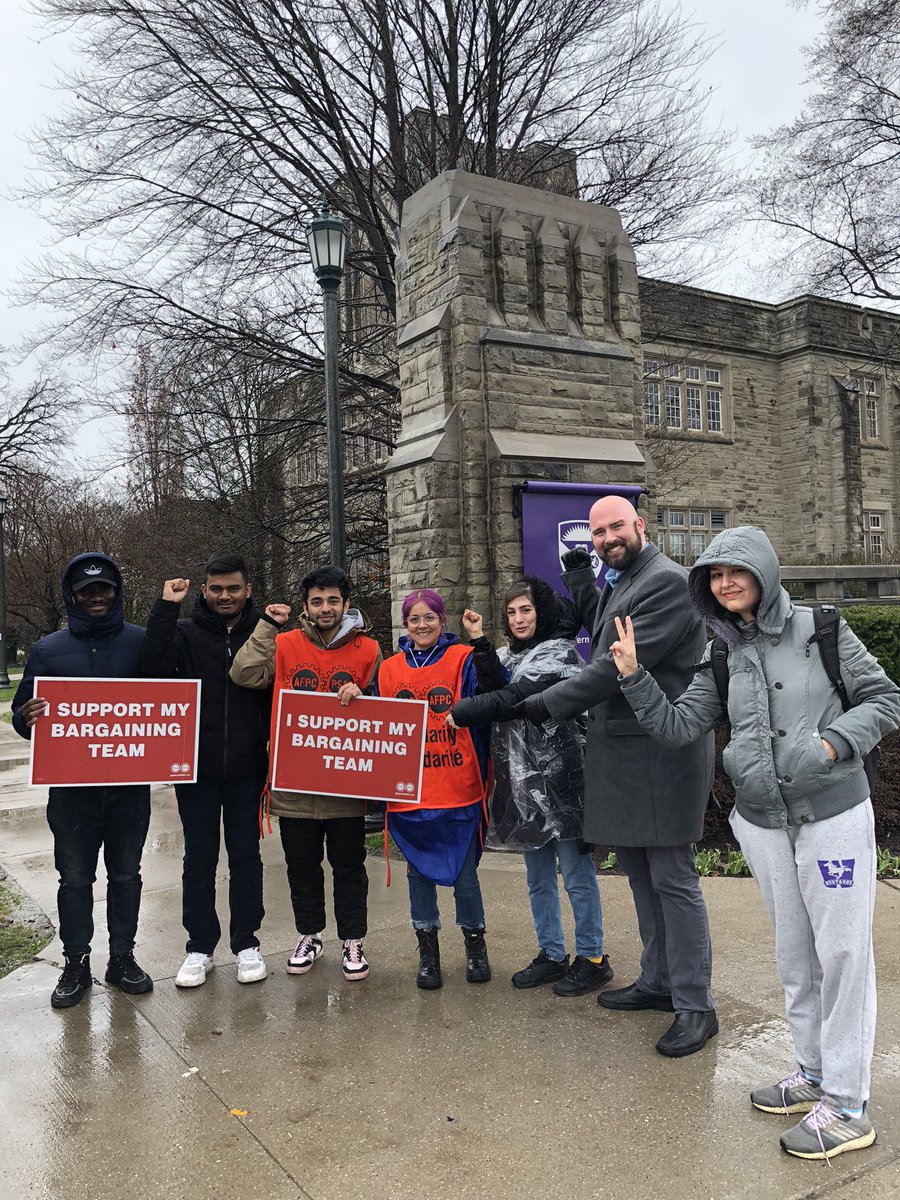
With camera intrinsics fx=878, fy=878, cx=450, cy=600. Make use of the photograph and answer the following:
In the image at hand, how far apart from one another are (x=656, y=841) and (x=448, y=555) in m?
4.31

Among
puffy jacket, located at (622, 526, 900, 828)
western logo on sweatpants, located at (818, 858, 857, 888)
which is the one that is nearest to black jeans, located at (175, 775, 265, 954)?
puffy jacket, located at (622, 526, 900, 828)

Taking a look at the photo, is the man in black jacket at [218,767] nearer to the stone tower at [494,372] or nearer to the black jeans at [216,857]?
the black jeans at [216,857]

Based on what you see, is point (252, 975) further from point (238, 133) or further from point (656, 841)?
point (238, 133)

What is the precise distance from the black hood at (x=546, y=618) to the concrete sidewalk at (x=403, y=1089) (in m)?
1.58

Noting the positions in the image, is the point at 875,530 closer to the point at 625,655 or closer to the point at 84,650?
the point at 625,655

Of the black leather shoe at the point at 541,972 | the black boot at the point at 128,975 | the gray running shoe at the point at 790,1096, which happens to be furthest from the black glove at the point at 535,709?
the black boot at the point at 128,975

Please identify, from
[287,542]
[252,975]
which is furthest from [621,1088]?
[287,542]

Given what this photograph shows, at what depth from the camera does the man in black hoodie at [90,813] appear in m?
4.07

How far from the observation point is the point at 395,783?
13.4 feet

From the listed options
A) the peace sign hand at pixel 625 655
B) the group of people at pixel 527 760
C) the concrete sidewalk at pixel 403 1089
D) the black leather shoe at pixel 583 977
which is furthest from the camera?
the black leather shoe at pixel 583 977

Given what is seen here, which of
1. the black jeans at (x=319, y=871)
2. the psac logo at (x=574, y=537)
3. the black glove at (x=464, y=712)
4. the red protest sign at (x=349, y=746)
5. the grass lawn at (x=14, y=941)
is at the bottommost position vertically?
the grass lawn at (x=14, y=941)

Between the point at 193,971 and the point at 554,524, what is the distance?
462 cm

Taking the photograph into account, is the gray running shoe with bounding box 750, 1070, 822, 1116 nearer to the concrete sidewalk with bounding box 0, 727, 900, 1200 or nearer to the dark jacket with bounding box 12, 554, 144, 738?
the concrete sidewalk with bounding box 0, 727, 900, 1200

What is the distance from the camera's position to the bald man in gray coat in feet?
11.3
